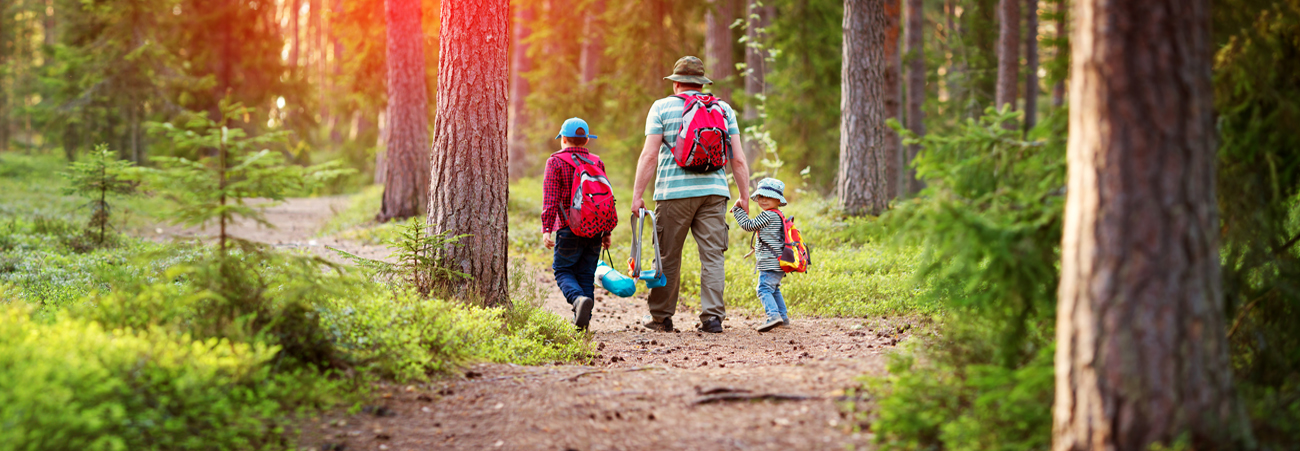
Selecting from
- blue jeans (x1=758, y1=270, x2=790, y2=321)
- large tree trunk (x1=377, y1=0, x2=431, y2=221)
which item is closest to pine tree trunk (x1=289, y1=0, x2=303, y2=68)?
large tree trunk (x1=377, y1=0, x2=431, y2=221)

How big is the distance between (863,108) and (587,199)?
630 centimetres

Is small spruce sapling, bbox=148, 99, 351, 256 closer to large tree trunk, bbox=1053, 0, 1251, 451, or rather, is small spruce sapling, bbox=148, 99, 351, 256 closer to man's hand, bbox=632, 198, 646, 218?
man's hand, bbox=632, 198, 646, 218

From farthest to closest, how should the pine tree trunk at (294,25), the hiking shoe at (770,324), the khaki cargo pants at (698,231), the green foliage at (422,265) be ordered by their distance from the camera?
the pine tree trunk at (294,25), the hiking shoe at (770,324), the khaki cargo pants at (698,231), the green foliage at (422,265)

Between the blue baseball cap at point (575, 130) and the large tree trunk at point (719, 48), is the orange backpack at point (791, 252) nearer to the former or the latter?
the blue baseball cap at point (575, 130)

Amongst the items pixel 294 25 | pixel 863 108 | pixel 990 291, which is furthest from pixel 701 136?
pixel 294 25

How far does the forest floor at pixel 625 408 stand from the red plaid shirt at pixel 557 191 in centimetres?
116

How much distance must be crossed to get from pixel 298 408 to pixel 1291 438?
13.9 ft

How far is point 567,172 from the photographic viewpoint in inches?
236

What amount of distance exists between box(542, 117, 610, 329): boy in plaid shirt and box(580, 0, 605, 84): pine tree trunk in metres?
12.0

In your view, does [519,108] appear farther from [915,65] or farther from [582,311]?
[582,311]

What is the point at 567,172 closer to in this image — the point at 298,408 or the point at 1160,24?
the point at 298,408

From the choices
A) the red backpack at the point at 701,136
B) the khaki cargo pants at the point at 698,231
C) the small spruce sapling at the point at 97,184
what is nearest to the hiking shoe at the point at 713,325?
the khaki cargo pants at the point at 698,231

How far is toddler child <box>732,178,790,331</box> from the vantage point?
6645 mm

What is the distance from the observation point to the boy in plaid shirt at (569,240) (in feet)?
19.6
